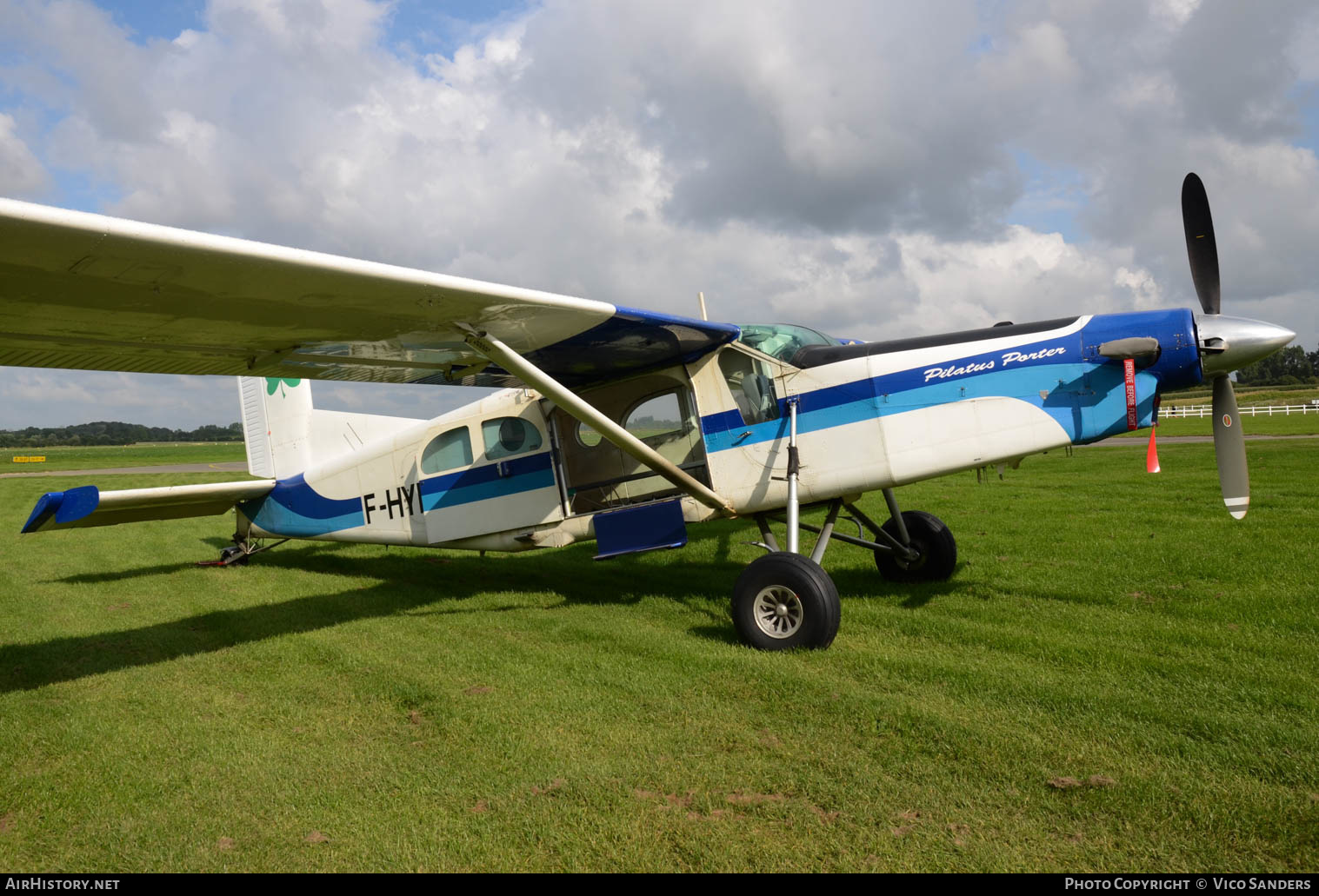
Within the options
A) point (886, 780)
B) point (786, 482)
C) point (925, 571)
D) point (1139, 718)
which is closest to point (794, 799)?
point (886, 780)

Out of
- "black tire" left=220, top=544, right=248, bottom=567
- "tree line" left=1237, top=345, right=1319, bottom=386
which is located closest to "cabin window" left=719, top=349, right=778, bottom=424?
"black tire" left=220, top=544, right=248, bottom=567

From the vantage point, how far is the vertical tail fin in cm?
1014

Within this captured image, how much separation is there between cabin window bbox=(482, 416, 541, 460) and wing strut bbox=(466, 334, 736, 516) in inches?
68.7

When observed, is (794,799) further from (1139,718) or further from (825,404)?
(825,404)

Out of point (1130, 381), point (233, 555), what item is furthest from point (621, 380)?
point (233, 555)

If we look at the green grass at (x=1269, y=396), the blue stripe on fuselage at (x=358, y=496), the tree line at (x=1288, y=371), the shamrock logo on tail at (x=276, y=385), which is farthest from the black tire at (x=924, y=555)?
the tree line at (x=1288, y=371)

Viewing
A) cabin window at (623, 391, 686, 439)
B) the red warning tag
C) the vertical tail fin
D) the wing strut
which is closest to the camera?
the red warning tag

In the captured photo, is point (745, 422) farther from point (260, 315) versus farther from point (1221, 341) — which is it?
point (260, 315)

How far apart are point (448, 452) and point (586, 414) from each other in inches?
112

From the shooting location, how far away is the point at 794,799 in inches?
132

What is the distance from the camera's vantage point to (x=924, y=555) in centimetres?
772

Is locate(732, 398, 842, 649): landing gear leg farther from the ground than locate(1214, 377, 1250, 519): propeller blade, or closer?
closer

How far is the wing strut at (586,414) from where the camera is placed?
597 cm

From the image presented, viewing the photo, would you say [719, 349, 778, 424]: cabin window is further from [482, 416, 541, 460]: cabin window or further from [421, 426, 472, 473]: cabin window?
[421, 426, 472, 473]: cabin window
